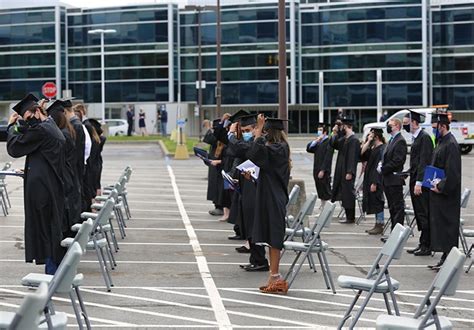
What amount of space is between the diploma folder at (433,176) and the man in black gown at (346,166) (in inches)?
207

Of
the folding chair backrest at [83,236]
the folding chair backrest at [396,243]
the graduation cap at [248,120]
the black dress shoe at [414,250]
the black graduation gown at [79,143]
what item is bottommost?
the black dress shoe at [414,250]

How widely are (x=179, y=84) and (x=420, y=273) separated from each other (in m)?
71.1

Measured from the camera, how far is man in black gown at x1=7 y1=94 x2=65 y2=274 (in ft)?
34.3

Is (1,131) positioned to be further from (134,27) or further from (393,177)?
(393,177)

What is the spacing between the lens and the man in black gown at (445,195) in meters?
12.9

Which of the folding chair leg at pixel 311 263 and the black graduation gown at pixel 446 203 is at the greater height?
the black graduation gown at pixel 446 203

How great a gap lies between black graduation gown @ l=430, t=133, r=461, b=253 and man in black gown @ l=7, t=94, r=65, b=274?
16.3 feet

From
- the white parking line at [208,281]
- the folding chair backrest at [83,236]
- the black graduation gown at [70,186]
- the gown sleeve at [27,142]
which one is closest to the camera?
the folding chair backrest at [83,236]

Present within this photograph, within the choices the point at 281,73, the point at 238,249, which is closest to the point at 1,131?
the point at 281,73

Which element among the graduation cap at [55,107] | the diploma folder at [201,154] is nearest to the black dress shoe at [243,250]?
the diploma folder at [201,154]

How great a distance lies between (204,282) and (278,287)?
1095mm

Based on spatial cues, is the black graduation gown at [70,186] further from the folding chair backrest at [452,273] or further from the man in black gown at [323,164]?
the man in black gown at [323,164]

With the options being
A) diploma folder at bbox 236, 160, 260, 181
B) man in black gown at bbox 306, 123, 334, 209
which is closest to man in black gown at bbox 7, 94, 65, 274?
diploma folder at bbox 236, 160, 260, 181

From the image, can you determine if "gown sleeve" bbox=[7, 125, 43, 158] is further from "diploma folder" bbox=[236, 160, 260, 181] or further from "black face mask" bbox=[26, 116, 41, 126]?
"diploma folder" bbox=[236, 160, 260, 181]
